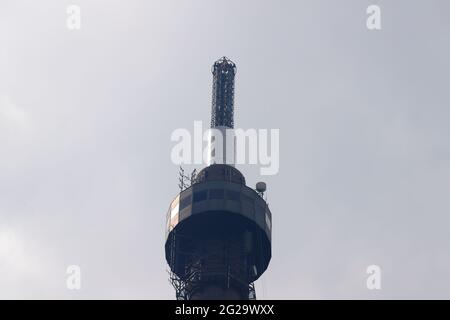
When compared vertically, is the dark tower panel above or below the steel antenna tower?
A: above

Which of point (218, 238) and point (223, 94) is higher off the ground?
point (223, 94)

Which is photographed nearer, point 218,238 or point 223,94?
point 218,238

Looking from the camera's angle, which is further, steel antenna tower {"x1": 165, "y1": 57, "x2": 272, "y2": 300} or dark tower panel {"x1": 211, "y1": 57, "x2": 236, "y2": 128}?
dark tower panel {"x1": 211, "y1": 57, "x2": 236, "y2": 128}
